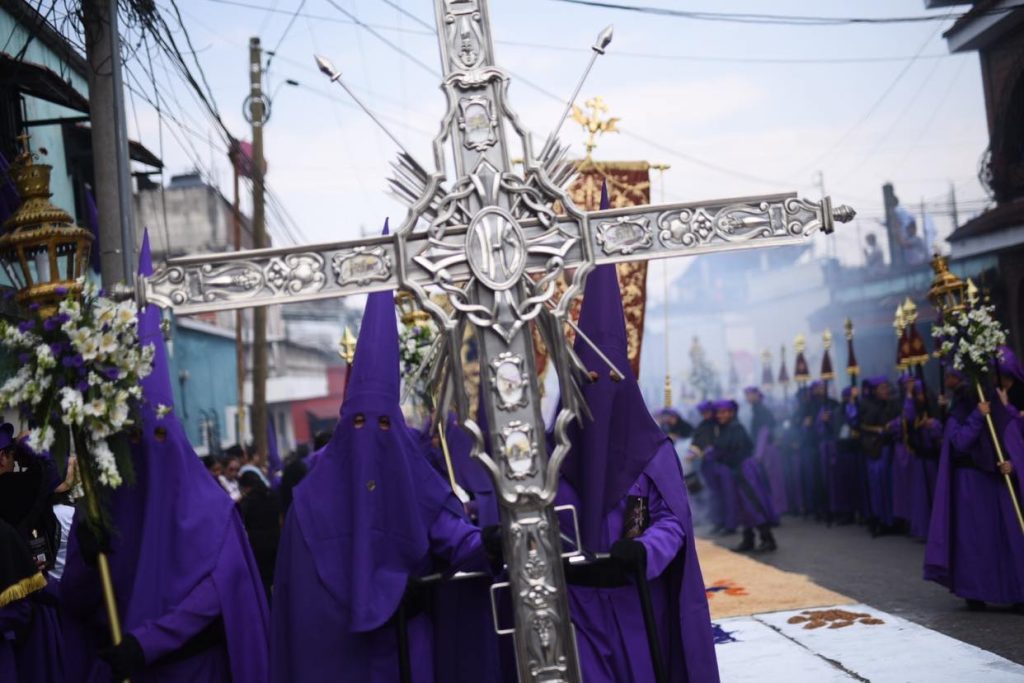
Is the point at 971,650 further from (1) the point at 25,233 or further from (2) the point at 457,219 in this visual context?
(1) the point at 25,233

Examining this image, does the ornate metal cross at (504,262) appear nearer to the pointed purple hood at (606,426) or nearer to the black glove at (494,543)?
the black glove at (494,543)

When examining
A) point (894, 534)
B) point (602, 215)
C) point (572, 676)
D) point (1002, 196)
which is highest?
point (1002, 196)

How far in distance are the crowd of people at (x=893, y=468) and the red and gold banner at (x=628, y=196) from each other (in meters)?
3.27

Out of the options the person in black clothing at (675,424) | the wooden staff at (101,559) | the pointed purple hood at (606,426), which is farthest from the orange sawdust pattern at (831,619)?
the person in black clothing at (675,424)

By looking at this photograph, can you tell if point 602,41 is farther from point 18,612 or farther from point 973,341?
point 973,341

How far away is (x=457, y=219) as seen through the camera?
474cm

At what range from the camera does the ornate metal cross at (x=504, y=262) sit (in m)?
4.51

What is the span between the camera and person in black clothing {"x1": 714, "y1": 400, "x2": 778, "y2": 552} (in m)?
15.2

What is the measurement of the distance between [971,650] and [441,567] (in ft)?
13.2

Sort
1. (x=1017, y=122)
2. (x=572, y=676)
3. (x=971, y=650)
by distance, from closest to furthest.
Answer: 1. (x=572, y=676)
2. (x=971, y=650)
3. (x=1017, y=122)

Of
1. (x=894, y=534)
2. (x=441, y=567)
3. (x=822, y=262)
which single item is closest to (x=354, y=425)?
(x=441, y=567)

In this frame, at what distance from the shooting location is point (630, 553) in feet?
15.8

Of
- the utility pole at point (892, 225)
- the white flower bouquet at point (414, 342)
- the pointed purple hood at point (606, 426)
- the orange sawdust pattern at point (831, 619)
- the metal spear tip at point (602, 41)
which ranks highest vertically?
the utility pole at point (892, 225)

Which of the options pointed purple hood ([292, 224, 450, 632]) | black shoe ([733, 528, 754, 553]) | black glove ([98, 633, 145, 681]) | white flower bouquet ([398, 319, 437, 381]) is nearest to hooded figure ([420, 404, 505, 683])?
pointed purple hood ([292, 224, 450, 632])
